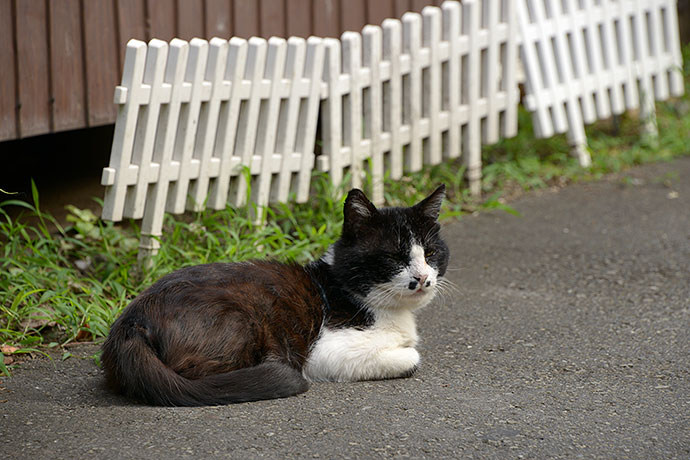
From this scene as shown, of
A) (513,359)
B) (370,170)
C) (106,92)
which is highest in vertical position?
(106,92)

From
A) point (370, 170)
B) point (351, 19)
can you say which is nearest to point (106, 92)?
point (370, 170)

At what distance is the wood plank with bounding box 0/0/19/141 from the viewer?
15.7ft

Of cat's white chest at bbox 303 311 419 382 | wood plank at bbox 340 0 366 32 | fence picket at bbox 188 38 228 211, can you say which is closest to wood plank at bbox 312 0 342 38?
wood plank at bbox 340 0 366 32

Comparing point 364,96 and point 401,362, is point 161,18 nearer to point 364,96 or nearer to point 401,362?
point 364,96

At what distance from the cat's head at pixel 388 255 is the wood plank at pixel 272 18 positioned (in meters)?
2.84

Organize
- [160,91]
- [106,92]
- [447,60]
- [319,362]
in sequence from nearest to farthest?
[319,362] < [160,91] < [106,92] < [447,60]

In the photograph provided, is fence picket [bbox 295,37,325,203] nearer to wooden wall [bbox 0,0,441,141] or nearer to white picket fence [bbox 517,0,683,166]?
wooden wall [bbox 0,0,441,141]

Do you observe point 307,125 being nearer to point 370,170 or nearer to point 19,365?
point 370,170

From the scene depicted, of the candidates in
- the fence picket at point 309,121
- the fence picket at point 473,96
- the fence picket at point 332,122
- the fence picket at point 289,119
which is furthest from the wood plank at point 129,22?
the fence picket at point 473,96

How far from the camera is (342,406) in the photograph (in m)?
3.43

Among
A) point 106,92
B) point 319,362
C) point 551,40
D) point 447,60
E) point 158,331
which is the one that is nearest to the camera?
point 158,331

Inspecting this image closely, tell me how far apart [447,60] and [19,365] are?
13.1ft

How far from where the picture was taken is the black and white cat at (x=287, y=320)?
3.35m

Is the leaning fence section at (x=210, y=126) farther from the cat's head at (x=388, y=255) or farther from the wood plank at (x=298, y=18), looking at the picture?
the cat's head at (x=388, y=255)
